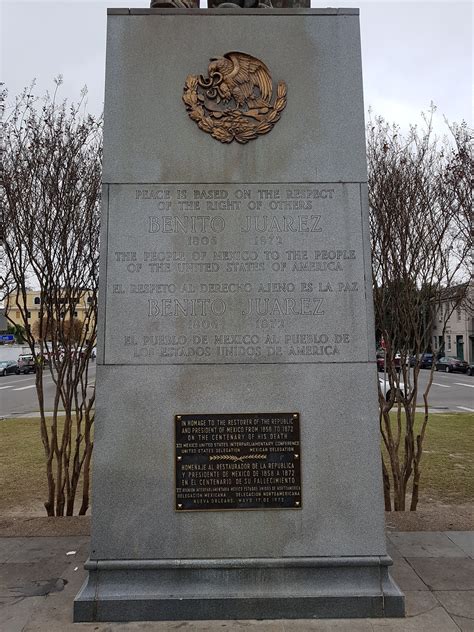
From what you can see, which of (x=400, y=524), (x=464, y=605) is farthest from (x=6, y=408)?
(x=464, y=605)

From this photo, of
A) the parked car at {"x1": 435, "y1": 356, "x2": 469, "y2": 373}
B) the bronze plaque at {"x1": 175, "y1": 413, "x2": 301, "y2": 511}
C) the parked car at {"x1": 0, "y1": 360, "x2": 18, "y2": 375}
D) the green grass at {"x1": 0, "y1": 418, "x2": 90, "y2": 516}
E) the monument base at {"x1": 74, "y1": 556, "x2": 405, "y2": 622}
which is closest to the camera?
the monument base at {"x1": 74, "y1": 556, "x2": 405, "y2": 622}

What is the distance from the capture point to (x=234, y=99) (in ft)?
16.4

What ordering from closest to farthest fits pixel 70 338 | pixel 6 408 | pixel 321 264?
pixel 321 264
pixel 70 338
pixel 6 408

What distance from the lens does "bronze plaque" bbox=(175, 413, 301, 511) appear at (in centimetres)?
449

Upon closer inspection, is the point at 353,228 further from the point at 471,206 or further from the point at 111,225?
the point at 471,206

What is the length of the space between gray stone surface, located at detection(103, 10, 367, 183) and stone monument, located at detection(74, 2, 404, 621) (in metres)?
0.01

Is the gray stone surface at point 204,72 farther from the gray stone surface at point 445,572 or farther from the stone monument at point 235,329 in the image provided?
the gray stone surface at point 445,572

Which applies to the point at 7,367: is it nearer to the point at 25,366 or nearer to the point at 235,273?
the point at 25,366

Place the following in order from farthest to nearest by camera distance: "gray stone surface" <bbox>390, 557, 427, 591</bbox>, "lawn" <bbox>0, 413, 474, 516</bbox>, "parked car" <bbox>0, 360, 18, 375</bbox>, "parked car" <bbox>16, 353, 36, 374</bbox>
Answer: "parked car" <bbox>16, 353, 36, 374</bbox>
"parked car" <bbox>0, 360, 18, 375</bbox>
"lawn" <bbox>0, 413, 474, 516</bbox>
"gray stone surface" <bbox>390, 557, 427, 591</bbox>

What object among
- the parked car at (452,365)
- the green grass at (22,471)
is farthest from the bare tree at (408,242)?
the parked car at (452,365)

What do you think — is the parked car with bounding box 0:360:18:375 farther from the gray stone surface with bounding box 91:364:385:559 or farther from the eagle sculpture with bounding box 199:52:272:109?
the eagle sculpture with bounding box 199:52:272:109

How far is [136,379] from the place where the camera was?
4.61 metres

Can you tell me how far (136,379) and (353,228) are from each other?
2.35 m

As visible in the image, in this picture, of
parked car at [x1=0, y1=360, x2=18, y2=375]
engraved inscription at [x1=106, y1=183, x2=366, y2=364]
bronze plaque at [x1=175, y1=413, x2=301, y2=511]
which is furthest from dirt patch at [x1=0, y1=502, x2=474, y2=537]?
parked car at [x1=0, y1=360, x2=18, y2=375]
